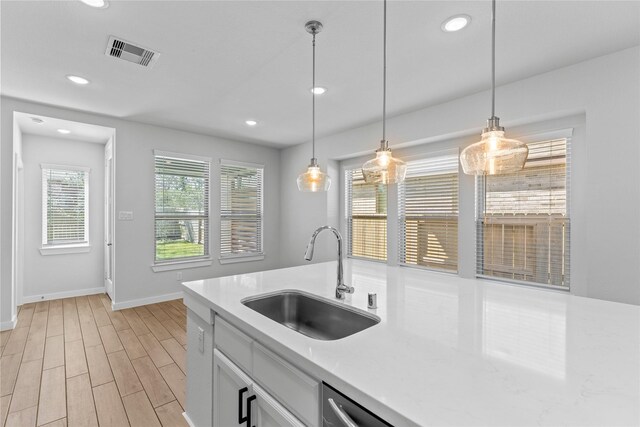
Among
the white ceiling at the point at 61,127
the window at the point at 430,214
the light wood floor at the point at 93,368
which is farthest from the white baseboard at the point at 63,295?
the window at the point at 430,214

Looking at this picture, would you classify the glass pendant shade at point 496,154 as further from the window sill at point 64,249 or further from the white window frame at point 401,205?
the window sill at point 64,249

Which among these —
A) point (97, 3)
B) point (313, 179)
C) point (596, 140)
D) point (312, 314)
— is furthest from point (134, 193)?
point (596, 140)

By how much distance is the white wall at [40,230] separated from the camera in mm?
4465

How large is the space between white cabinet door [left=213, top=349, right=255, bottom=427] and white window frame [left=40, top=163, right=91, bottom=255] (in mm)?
4648

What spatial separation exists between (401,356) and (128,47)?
111 inches

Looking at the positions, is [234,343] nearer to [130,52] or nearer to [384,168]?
[384,168]

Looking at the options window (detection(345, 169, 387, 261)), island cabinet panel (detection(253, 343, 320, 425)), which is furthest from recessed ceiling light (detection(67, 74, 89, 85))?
window (detection(345, 169, 387, 261))

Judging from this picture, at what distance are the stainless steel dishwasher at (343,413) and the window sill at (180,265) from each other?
14.4ft

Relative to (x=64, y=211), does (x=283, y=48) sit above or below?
above

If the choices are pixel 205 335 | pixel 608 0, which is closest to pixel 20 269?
pixel 205 335

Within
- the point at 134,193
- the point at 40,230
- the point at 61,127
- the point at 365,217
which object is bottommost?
the point at 40,230

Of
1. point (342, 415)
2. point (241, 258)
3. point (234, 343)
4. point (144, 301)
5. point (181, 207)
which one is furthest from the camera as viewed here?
point (241, 258)

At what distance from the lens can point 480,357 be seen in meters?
0.95

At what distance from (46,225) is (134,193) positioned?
157 cm
